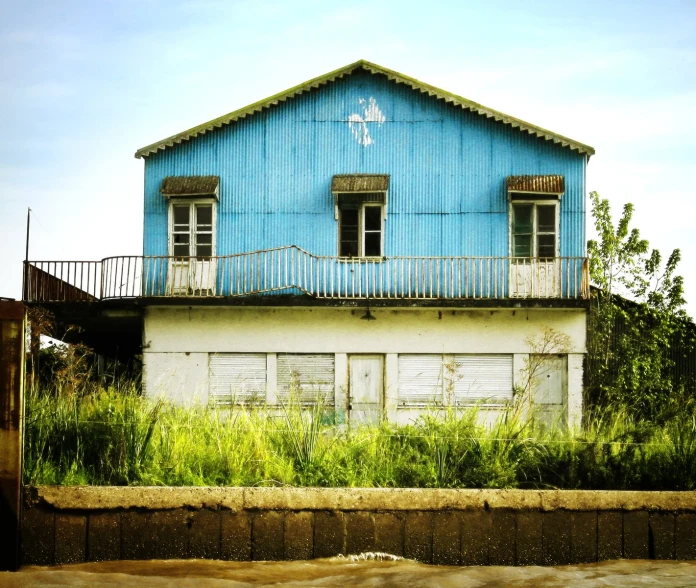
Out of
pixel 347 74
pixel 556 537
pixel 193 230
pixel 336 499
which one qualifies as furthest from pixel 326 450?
pixel 347 74

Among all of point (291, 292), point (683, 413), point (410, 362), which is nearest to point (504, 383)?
point (410, 362)

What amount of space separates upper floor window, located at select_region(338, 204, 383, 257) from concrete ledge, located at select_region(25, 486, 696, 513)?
1258 centimetres

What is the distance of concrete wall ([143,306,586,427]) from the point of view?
2086 centimetres

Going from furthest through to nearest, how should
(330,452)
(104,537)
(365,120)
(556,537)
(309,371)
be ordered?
1. (365,120)
2. (309,371)
3. (330,452)
4. (556,537)
5. (104,537)

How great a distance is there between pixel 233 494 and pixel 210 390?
1116 cm

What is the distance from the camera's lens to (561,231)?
70.9 ft

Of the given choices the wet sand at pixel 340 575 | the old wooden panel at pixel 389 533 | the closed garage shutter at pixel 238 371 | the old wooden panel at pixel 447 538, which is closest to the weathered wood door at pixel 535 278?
the closed garage shutter at pixel 238 371

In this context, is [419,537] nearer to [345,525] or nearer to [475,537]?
[475,537]

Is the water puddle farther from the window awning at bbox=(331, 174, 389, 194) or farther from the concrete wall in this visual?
the window awning at bbox=(331, 174, 389, 194)

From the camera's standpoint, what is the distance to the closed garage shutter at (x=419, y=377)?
819 inches

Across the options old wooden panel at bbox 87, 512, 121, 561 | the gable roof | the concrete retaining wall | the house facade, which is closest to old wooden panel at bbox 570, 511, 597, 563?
the concrete retaining wall

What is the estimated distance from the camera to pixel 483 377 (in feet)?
68.2

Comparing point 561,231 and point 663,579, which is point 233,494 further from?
point 561,231

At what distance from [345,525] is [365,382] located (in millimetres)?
11361
